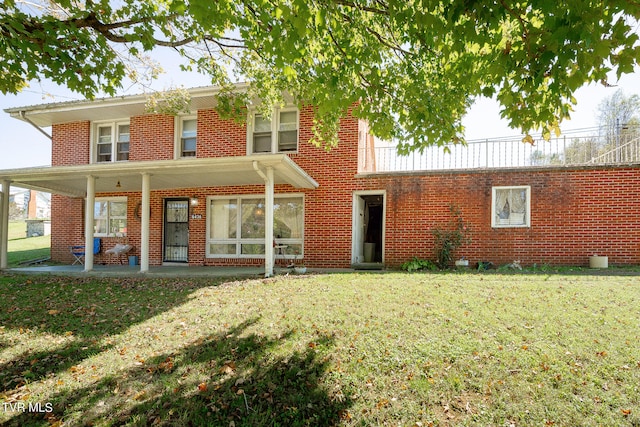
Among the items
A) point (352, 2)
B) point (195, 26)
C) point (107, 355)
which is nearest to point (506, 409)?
point (107, 355)

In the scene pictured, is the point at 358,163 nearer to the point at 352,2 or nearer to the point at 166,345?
the point at 352,2

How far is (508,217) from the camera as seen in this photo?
31.3ft

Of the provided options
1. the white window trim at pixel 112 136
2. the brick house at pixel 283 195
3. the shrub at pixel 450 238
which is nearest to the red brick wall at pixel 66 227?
the brick house at pixel 283 195

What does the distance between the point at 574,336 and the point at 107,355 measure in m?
5.84

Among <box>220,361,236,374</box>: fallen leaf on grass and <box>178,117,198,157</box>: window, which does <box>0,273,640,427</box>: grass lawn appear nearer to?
<box>220,361,236,374</box>: fallen leaf on grass

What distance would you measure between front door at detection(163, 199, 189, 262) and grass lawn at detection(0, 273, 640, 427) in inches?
218

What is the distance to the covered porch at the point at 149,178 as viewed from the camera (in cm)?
811

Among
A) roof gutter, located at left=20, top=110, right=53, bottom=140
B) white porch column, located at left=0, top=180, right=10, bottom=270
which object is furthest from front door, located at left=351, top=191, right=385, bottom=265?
roof gutter, located at left=20, top=110, right=53, bottom=140

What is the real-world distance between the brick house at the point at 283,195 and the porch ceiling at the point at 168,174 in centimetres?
5

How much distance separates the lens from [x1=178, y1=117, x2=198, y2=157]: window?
1184 cm

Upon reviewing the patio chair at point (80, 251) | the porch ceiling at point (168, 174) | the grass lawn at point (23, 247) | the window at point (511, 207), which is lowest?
the grass lawn at point (23, 247)

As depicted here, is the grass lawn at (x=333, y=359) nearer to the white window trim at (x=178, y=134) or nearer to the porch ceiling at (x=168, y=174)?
the porch ceiling at (x=168, y=174)

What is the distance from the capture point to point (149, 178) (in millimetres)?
9125

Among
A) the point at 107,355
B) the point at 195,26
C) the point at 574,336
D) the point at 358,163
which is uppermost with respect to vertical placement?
the point at 195,26
